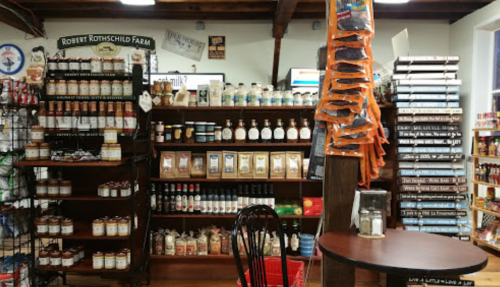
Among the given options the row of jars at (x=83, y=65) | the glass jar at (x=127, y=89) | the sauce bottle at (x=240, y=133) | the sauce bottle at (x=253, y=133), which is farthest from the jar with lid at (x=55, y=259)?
the sauce bottle at (x=253, y=133)

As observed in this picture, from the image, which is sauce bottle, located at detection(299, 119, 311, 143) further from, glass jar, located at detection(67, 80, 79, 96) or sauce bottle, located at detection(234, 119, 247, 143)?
glass jar, located at detection(67, 80, 79, 96)

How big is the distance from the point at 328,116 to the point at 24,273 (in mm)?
3112

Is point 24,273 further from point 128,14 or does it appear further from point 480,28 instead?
point 480,28

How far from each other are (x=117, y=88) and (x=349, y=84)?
88.6 inches

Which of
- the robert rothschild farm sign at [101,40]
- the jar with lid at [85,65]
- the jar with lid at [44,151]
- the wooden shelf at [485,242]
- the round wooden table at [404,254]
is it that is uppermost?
the robert rothschild farm sign at [101,40]

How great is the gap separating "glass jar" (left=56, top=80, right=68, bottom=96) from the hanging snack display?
245 cm

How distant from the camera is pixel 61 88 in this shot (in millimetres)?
3600

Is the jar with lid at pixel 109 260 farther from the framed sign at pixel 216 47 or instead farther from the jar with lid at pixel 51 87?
the framed sign at pixel 216 47

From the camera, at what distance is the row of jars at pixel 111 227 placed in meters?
3.50

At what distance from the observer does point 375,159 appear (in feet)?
8.38

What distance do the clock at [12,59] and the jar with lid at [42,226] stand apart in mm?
4057

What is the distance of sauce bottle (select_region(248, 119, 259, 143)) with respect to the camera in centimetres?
411

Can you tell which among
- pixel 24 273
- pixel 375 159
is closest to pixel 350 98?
pixel 375 159

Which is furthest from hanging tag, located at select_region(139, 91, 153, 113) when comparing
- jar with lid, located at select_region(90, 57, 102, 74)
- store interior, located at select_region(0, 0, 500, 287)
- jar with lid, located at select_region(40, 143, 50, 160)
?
jar with lid, located at select_region(40, 143, 50, 160)
